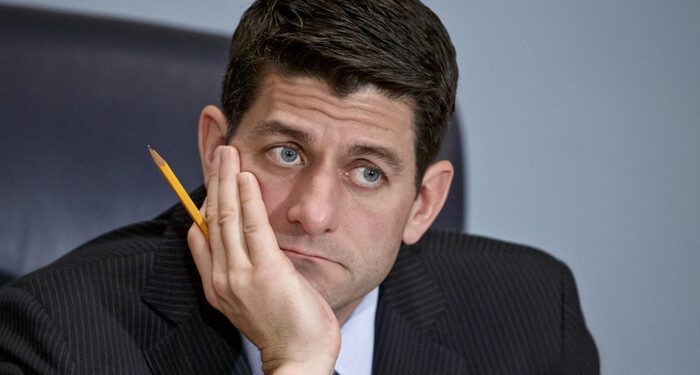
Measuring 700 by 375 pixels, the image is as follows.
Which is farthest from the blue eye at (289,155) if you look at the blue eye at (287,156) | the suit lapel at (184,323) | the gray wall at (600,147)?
the gray wall at (600,147)

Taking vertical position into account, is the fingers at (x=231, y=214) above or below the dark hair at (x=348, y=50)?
below

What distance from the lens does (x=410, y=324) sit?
1.94m

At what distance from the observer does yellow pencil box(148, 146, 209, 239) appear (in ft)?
5.15

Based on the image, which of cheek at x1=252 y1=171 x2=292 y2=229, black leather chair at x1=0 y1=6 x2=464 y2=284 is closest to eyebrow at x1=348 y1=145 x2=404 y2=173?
cheek at x1=252 y1=171 x2=292 y2=229

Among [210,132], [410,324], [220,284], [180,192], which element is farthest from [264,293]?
[410,324]

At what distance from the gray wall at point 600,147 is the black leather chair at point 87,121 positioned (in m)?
0.79

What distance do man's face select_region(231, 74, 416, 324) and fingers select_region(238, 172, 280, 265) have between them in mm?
35

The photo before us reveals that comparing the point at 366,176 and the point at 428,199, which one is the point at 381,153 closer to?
the point at 366,176

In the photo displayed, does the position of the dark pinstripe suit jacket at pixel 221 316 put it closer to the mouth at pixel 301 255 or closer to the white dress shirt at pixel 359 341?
the white dress shirt at pixel 359 341

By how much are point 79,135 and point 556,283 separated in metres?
0.86

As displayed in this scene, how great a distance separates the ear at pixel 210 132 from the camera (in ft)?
5.78

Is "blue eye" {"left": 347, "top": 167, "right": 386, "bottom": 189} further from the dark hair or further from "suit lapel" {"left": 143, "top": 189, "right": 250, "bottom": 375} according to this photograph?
"suit lapel" {"left": 143, "top": 189, "right": 250, "bottom": 375}

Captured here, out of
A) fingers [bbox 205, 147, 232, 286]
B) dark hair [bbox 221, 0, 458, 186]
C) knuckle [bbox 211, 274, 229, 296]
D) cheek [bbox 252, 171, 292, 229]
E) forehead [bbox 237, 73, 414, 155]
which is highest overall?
dark hair [bbox 221, 0, 458, 186]

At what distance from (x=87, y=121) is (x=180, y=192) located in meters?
0.38
